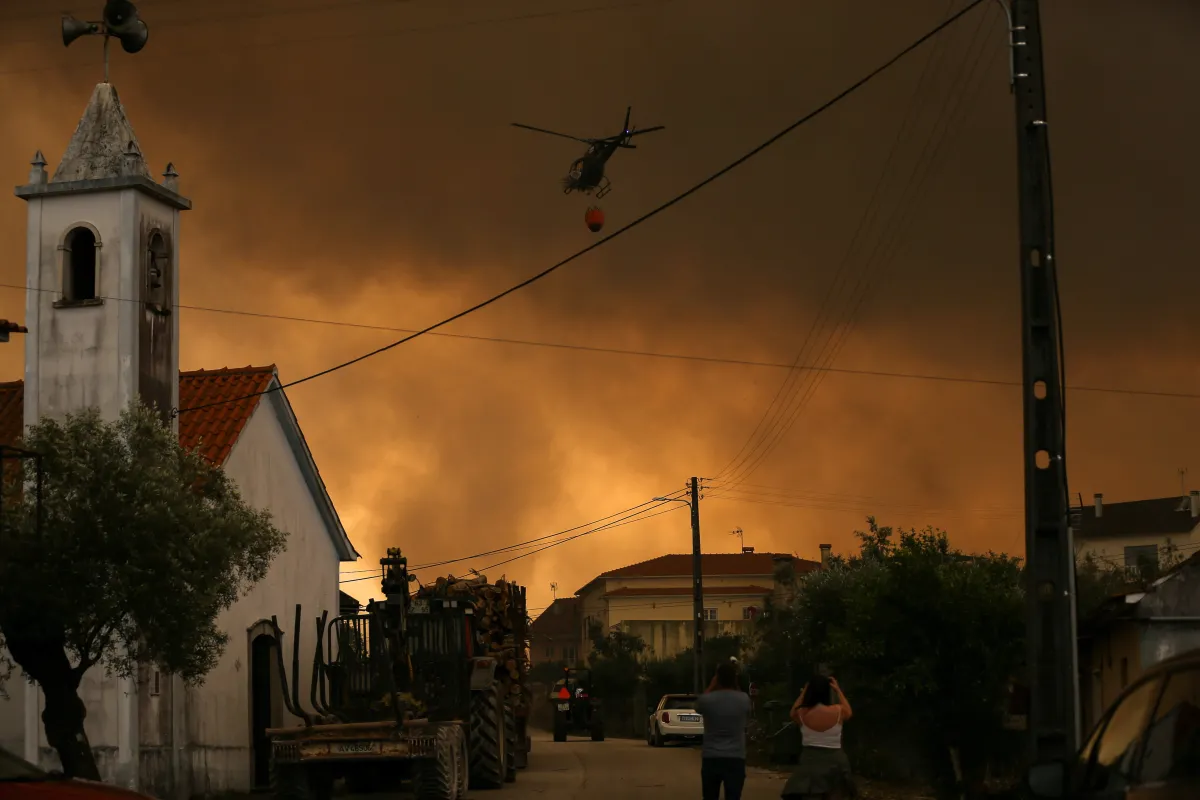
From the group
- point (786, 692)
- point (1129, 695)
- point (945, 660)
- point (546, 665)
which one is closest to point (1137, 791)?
point (1129, 695)

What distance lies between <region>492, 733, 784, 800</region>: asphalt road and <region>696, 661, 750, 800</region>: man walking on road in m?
8.16

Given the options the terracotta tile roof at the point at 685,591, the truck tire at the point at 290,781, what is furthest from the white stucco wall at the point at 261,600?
the terracotta tile roof at the point at 685,591

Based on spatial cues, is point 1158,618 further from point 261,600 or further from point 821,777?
point 261,600

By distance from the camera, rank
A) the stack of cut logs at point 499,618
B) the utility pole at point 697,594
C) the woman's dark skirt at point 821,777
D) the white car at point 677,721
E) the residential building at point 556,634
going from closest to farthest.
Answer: the woman's dark skirt at point 821,777, the stack of cut logs at point 499,618, the white car at point 677,721, the utility pole at point 697,594, the residential building at point 556,634

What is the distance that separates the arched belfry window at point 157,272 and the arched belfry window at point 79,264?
0.94 meters

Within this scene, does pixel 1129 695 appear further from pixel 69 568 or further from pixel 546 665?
pixel 546 665

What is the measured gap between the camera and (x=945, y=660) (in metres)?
23.8

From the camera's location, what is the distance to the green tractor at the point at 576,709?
56.7 m

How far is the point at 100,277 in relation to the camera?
93.0 ft

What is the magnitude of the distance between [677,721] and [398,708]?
24.0 meters

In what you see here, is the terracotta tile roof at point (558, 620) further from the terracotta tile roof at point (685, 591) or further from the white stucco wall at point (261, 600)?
the white stucco wall at point (261, 600)

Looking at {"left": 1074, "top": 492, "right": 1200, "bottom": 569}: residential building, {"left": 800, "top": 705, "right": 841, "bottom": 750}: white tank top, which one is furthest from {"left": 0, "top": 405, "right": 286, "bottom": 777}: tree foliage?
{"left": 1074, "top": 492, "right": 1200, "bottom": 569}: residential building

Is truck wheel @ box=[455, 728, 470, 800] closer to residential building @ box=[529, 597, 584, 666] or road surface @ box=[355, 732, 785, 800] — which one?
road surface @ box=[355, 732, 785, 800]

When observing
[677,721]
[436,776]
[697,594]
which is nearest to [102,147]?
[436,776]
